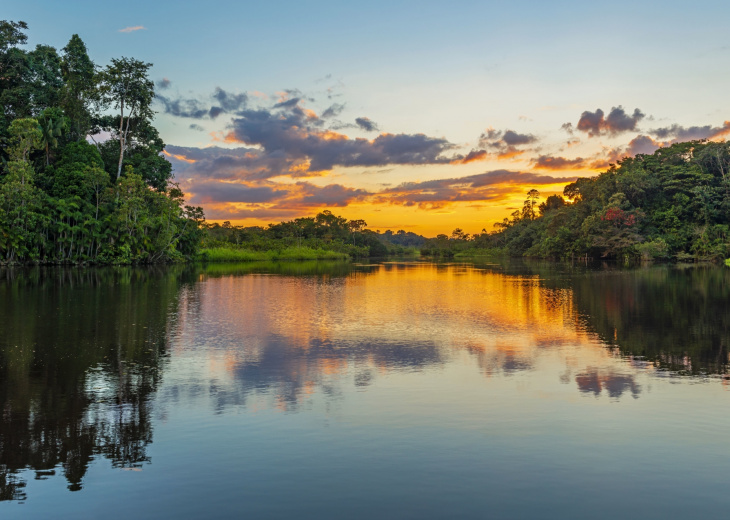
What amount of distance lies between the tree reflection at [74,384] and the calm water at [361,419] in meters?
0.04

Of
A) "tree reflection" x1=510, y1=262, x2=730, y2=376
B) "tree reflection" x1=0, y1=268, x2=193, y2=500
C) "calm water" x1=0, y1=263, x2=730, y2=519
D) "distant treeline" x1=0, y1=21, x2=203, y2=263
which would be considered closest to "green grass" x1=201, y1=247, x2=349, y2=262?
"distant treeline" x1=0, y1=21, x2=203, y2=263

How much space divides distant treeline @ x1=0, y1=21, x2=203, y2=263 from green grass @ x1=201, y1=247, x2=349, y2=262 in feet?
51.9

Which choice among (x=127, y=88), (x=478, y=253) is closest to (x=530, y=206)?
(x=478, y=253)

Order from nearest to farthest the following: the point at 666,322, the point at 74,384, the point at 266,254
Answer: the point at 74,384 → the point at 666,322 → the point at 266,254

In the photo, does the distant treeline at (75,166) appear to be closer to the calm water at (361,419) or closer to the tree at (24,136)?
the tree at (24,136)

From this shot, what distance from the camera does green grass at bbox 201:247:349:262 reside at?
240 ft

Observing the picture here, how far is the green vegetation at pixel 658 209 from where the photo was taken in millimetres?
63594

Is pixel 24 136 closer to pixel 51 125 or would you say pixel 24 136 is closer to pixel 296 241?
pixel 51 125

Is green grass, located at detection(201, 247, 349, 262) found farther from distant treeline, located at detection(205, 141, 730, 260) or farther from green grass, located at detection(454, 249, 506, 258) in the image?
green grass, located at detection(454, 249, 506, 258)

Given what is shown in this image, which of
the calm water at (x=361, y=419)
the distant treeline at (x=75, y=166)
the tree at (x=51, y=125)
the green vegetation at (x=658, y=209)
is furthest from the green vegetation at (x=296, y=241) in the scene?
the calm water at (x=361, y=419)

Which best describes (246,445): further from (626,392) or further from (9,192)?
(9,192)

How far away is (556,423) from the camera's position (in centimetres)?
746

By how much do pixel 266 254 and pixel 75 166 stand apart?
38.6 meters

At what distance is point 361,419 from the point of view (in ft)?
25.0
